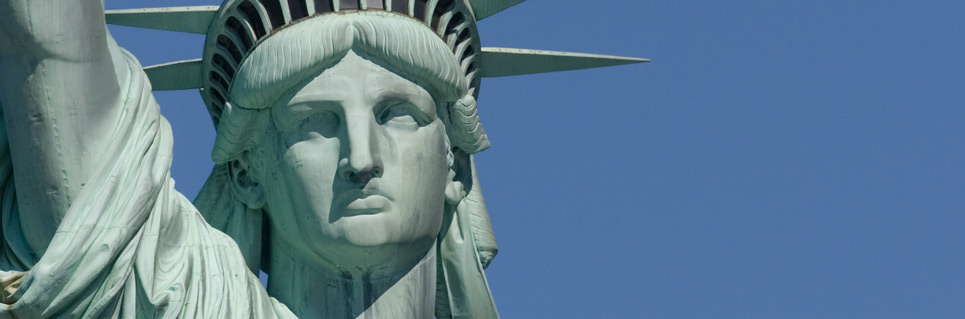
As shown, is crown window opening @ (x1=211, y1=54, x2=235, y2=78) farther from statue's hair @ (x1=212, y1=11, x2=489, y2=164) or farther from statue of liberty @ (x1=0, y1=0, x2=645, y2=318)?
statue's hair @ (x1=212, y1=11, x2=489, y2=164)

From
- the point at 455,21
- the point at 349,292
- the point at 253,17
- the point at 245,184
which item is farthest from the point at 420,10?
the point at 349,292

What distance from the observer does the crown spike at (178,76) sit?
56.7 ft

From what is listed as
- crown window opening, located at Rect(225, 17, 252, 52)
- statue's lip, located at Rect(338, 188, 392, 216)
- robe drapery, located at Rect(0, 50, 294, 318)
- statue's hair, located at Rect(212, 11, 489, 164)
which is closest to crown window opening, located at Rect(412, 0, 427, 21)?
statue's hair, located at Rect(212, 11, 489, 164)

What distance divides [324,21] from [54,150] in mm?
2696

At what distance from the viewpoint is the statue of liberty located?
14.5m

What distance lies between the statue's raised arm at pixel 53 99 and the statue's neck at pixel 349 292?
2.36 meters

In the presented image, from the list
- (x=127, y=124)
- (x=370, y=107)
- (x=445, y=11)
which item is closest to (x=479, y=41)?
(x=445, y=11)

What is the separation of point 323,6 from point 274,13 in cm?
37

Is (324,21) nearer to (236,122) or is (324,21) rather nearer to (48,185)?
(236,122)

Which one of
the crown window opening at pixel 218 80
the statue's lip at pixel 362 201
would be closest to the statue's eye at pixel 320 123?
the statue's lip at pixel 362 201

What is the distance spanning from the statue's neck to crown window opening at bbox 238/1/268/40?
155cm

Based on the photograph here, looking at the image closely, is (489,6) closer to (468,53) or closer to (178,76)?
(468,53)

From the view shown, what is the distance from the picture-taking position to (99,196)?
48.2 feet

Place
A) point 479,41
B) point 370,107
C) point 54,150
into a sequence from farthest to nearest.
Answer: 1. point 479,41
2. point 370,107
3. point 54,150
